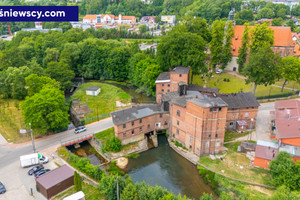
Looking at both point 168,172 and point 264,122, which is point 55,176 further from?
point 264,122

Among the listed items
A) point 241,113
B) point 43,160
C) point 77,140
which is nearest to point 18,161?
point 43,160

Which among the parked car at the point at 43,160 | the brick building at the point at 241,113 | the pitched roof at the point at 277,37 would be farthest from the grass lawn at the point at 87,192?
the pitched roof at the point at 277,37

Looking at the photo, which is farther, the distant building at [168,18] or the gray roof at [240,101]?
the distant building at [168,18]

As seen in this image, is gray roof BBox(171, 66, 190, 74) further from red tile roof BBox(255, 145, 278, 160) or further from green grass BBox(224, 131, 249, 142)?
red tile roof BBox(255, 145, 278, 160)

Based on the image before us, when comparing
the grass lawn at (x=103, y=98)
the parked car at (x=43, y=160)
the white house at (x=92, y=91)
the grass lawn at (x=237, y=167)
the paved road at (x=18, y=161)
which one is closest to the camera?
the paved road at (x=18, y=161)

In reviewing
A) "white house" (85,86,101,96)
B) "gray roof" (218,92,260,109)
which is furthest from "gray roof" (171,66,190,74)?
"white house" (85,86,101,96)

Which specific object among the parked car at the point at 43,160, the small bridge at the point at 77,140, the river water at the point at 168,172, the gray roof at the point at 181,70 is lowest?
the river water at the point at 168,172

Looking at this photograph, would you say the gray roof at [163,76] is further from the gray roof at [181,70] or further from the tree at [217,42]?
the tree at [217,42]
